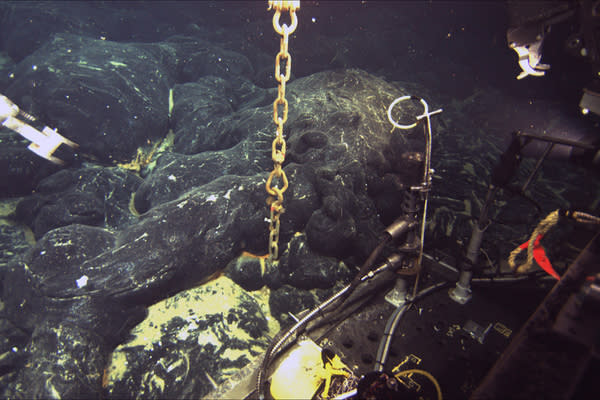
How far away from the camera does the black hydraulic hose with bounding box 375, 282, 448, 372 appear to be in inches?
115

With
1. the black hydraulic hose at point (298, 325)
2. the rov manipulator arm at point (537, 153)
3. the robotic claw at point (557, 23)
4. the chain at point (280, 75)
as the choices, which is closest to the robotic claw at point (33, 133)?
the chain at point (280, 75)

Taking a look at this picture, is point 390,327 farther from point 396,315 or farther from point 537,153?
point 537,153

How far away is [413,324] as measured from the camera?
3.53 meters

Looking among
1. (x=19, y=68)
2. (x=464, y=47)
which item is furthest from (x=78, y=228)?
(x=464, y=47)

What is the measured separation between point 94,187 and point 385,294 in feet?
25.7

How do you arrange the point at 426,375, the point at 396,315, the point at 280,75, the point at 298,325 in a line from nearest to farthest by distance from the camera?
the point at 280,75 < the point at 426,375 < the point at 298,325 < the point at 396,315

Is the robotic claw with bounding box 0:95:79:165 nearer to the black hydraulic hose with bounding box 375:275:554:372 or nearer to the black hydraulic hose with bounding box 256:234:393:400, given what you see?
the black hydraulic hose with bounding box 256:234:393:400

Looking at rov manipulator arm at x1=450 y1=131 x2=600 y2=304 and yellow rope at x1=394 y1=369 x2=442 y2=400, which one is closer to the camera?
rov manipulator arm at x1=450 y1=131 x2=600 y2=304

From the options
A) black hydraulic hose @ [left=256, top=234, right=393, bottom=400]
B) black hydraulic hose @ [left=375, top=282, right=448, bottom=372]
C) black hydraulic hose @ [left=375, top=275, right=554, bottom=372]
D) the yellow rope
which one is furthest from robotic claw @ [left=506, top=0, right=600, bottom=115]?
the yellow rope

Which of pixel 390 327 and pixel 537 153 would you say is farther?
pixel 390 327

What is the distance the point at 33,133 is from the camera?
6.77m

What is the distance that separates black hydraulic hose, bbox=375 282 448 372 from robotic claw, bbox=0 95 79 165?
923 centimetres

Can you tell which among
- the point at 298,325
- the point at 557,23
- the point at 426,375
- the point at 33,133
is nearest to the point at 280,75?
the point at 298,325

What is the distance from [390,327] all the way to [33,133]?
9474 mm
